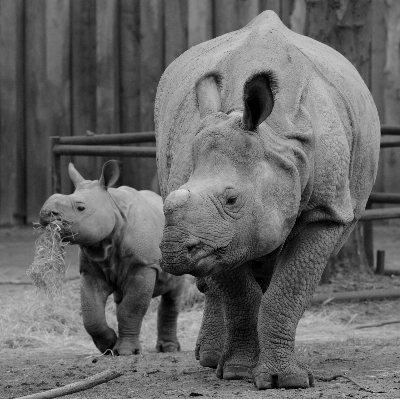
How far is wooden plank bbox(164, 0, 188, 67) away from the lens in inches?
464

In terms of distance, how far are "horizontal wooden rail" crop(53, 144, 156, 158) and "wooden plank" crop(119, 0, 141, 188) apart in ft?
9.62

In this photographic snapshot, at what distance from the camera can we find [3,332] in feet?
26.2

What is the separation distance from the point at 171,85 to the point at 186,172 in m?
1.00

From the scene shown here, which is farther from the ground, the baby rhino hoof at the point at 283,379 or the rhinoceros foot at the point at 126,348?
the baby rhino hoof at the point at 283,379

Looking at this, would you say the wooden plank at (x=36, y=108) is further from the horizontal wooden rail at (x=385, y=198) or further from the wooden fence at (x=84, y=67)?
the horizontal wooden rail at (x=385, y=198)

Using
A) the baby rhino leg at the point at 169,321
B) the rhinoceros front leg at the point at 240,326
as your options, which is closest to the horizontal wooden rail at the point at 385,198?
the baby rhino leg at the point at 169,321

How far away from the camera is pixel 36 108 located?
12.0 meters

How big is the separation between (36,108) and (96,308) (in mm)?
5458

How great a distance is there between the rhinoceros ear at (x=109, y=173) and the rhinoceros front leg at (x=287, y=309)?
228cm

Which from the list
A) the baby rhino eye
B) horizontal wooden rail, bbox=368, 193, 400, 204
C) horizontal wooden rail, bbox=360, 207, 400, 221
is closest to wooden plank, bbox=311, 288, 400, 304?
horizontal wooden rail, bbox=360, 207, 400, 221

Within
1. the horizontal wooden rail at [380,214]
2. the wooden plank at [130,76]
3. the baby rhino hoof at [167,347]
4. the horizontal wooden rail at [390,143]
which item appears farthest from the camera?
the wooden plank at [130,76]

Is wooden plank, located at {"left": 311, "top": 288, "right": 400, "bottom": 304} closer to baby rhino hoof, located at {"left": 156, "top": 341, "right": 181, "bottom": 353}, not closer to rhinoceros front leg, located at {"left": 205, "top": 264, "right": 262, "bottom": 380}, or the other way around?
baby rhino hoof, located at {"left": 156, "top": 341, "right": 181, "bottom": 353}

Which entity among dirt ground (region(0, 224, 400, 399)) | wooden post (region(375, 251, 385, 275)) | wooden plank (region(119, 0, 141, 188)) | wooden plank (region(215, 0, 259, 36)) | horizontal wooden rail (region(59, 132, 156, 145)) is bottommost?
dirt ground (region(0, 224, 400, 399))

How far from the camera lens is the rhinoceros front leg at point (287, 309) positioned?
502 cm
